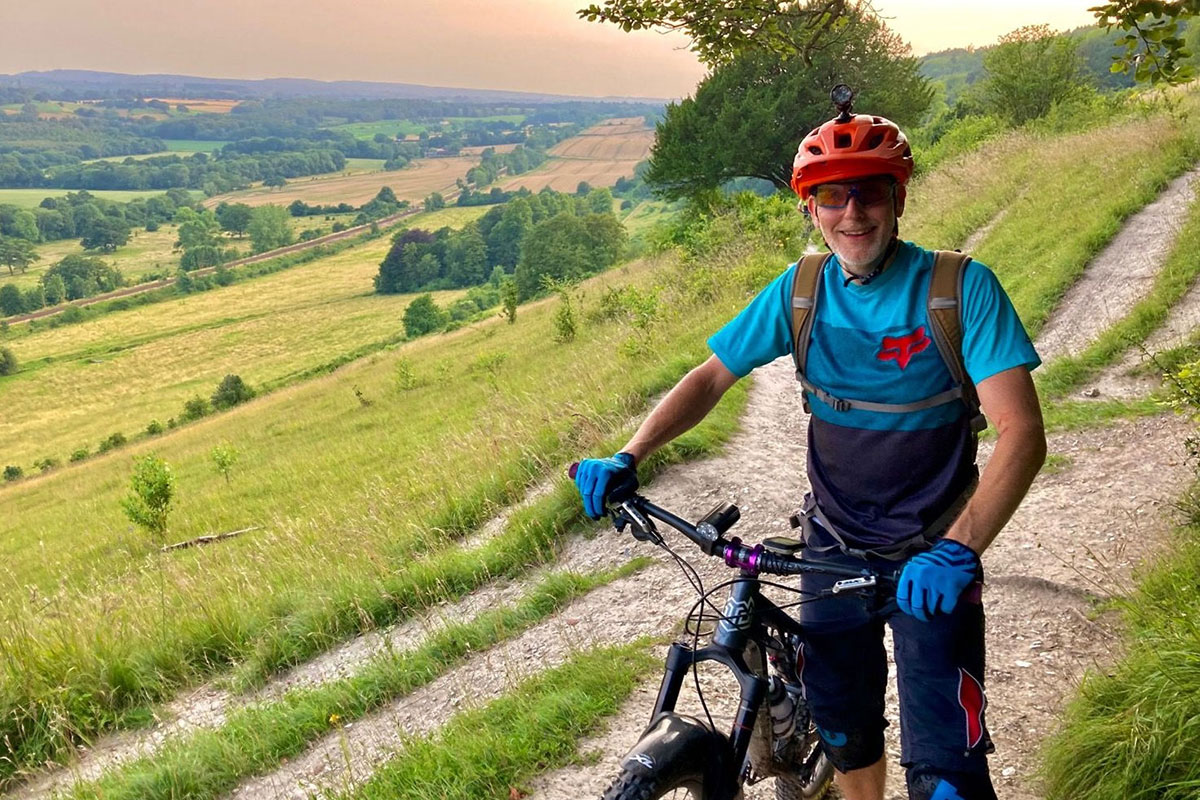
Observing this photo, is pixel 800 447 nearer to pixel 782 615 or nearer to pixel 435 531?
pixel 435 531

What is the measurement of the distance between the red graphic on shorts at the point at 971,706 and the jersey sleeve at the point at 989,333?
0.88 meters

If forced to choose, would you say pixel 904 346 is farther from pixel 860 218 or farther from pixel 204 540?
pixel 204 540

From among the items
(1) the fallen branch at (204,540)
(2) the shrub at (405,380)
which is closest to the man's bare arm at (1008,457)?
(1) the fallen branch at (204,540)

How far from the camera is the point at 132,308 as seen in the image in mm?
105312

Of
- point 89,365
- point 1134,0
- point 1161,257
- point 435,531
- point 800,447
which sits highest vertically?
point 1134,0

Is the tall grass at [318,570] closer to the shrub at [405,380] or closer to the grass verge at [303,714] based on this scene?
the grass verge at [303,714]

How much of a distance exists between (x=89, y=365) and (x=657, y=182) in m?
63.3

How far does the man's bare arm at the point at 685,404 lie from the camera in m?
2.97

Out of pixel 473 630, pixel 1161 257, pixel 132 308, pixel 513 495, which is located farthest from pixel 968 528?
pixel 132 308

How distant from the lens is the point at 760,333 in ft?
9.55

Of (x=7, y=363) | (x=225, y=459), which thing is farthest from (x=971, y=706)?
(x=7, y=363)

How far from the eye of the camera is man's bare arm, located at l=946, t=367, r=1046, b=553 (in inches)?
91.4

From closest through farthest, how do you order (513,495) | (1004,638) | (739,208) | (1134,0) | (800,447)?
(1134,0)
(1004,638)
(800,447)
(513,495)
(739,208)

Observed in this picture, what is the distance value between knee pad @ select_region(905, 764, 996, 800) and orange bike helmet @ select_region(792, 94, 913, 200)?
1802mm
